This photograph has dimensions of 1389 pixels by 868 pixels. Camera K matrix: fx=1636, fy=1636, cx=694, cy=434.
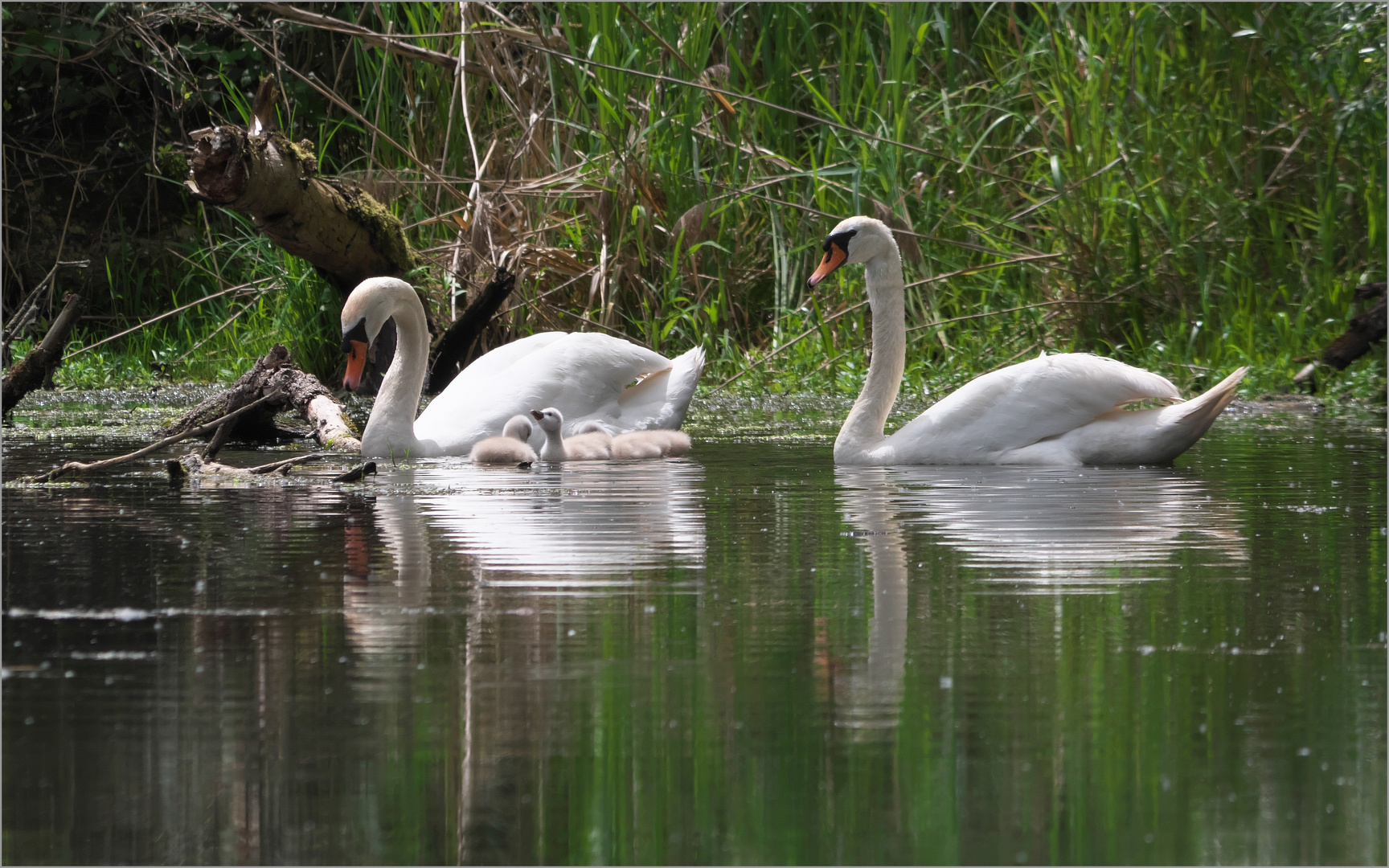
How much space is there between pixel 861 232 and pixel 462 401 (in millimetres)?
1854

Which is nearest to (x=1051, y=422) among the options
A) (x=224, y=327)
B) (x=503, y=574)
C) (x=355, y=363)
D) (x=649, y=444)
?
(x=649, y=444)

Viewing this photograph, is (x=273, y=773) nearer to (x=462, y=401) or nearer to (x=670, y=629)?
(x=670, y=629)

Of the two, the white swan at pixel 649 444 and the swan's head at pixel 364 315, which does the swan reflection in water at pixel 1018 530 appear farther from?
the swan's head at pixel 364 315

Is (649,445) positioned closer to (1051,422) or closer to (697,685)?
(1051,422)

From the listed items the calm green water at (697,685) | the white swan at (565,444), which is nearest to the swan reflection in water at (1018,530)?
the calm green water at (697,685)

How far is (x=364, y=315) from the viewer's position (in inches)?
273

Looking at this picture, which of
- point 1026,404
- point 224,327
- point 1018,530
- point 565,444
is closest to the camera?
point 1018,530

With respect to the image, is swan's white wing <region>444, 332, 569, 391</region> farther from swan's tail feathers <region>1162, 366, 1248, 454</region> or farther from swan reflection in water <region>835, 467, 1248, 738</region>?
swan's tail feathers <region>1162, 366, 1248, 454</region>

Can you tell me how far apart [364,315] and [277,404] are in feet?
3.28

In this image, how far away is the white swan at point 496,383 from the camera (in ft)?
22.3

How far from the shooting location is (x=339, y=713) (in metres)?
2.50

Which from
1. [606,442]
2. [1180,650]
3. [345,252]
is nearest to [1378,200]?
[606,442]

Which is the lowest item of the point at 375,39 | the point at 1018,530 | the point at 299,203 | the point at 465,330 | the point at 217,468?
the point at 1018,530

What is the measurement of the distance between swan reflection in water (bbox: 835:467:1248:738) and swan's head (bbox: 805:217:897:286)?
1.04 meters
